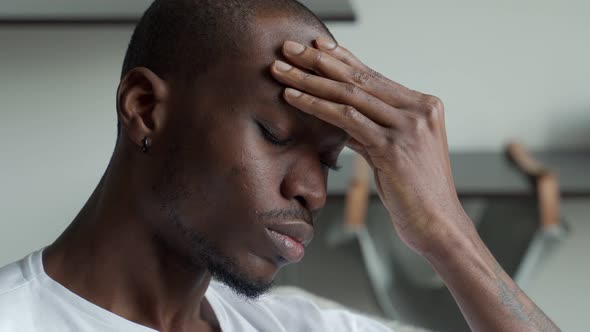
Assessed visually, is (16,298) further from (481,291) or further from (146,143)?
(481,291)

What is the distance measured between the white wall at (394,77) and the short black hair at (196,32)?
1429 mm

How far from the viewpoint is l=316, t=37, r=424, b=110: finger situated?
115cm

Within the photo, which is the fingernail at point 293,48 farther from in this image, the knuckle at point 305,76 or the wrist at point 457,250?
the wrist at point 457,250

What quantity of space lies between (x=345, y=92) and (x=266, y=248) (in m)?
0.20

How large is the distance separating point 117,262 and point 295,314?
345 mm

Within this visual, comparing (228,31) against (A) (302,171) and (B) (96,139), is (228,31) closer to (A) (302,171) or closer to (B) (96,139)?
(A) (302,171)

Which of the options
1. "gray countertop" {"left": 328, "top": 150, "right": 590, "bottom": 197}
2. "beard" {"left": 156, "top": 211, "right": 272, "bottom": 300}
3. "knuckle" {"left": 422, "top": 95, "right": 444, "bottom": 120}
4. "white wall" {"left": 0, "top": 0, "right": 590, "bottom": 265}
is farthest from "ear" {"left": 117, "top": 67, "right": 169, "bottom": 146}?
"white wall" {"left": 0, "top": 0, "right": 590, "bottom": 265}

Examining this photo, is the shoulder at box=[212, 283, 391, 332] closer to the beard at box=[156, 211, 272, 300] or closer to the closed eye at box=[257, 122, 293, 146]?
the beard at box=[156, 211, 272, 300]

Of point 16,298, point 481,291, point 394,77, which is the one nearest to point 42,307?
point 16,298

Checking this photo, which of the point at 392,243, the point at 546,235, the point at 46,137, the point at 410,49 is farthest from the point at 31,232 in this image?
the point at 546,235

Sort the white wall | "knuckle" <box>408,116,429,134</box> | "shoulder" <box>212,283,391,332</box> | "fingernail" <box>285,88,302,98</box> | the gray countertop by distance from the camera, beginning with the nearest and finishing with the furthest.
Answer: "fingernail" <box>285,88,302,98</box>, "knuckle" <box>408,116,429,134</box>, "shoulder" <box>212,283,391,332</box>, the gray countertop, the white wall

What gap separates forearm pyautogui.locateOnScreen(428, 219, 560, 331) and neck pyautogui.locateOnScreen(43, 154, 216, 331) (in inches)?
12.5

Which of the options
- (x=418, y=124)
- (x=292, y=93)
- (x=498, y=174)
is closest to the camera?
(x=292, y=93)

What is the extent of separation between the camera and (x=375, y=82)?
3.88ft
